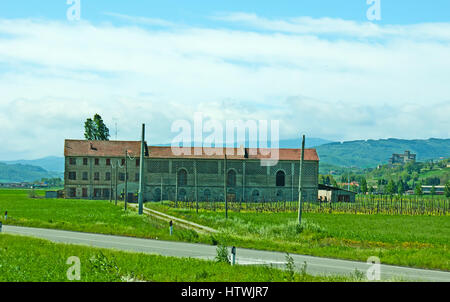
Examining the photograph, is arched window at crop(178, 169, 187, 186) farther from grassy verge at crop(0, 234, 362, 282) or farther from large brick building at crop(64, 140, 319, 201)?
grassy verge at crop(0, 234, 362, 282)

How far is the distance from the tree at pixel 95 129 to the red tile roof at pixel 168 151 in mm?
14034

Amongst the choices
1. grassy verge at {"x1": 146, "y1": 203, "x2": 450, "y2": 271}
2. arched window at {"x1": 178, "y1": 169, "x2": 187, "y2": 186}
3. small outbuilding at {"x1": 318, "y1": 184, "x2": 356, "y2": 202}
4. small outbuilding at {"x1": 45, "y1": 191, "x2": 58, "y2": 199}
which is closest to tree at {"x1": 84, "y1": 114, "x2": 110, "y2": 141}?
small outbuilding at {"x1": 45, "y1": 191, "x2": 58, "y2": 199}

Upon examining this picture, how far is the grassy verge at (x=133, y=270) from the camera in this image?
53.0ft

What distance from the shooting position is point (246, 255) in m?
23.7

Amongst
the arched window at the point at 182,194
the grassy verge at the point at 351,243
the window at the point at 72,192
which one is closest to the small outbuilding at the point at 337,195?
the arched window at the point at 182,194

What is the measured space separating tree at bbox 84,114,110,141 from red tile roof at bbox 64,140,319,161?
14034 millimetres

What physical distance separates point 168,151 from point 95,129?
26.6 metres

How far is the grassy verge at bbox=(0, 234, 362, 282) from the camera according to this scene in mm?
16141

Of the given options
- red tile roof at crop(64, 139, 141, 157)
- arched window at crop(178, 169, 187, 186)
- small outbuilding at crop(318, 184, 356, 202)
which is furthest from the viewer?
red tile roof at crop(64, 139, 141, 157)

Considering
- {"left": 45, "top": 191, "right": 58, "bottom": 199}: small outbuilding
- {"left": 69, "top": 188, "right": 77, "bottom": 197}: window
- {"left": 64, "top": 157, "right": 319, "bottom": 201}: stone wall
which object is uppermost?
{"left": 64, "top": 157, "right": 319, "bottom": 201}: stone wall

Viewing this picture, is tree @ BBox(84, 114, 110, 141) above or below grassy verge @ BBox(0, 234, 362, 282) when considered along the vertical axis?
above

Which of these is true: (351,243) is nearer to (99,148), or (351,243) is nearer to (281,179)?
(281,179)

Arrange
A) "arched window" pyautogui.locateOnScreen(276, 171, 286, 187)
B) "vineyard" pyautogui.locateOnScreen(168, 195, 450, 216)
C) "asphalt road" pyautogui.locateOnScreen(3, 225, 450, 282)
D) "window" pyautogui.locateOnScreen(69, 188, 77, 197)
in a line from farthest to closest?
1. "window" pyautogui.locateOnScreen(69, 188, 77, 197)
2. "arched window" pyautogui.locateOnScreen(276, 171, 286, 187)
3. "vineyard" pyautogui.locateOnScreen(168, 195, 450, 216)
4. "asphalt road" pyautogui.locateOnScreen(3, 225, 450, 282)

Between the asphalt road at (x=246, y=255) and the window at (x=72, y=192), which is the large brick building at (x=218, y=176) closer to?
the window at (x=72, y=192)
